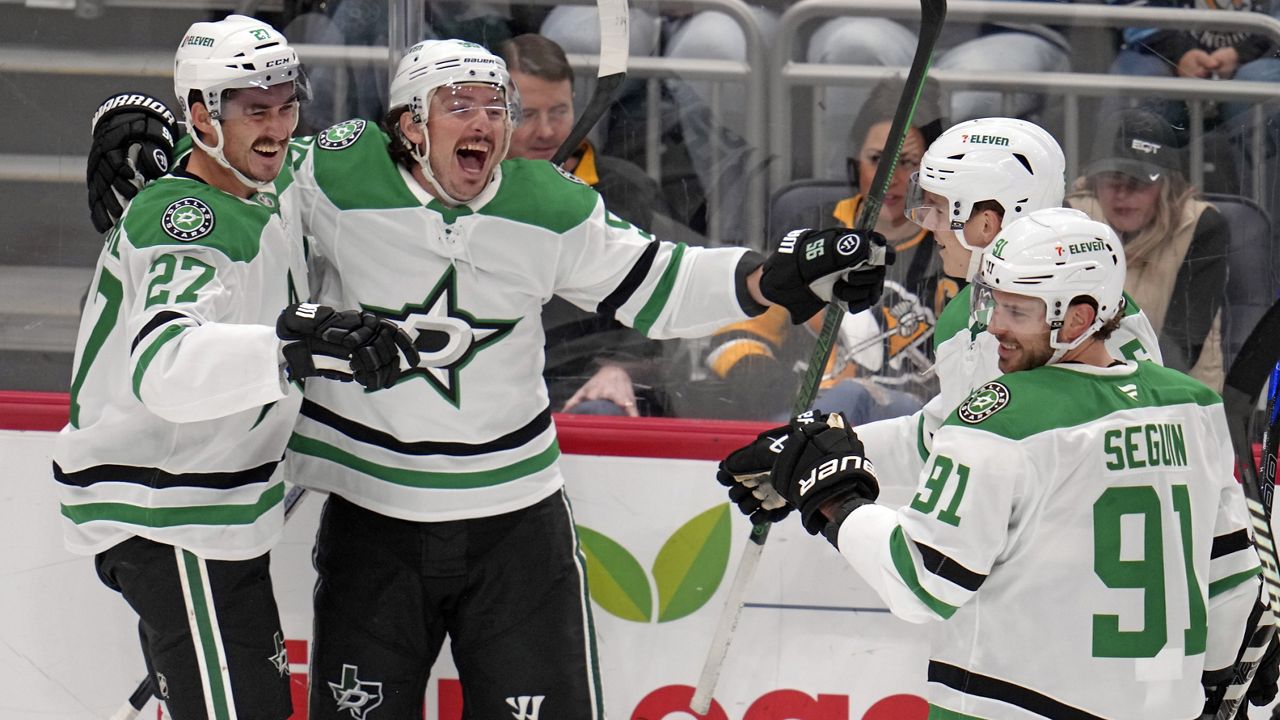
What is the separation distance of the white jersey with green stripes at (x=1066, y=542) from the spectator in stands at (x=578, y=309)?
3.64ft

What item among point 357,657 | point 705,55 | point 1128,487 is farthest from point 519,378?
point 1128,487

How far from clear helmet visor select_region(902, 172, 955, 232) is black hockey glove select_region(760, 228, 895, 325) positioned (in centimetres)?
8

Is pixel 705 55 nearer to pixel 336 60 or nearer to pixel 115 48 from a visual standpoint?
pixel 336 60

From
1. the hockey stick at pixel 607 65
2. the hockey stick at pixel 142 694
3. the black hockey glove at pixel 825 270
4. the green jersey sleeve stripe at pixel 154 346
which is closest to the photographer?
the green jersey sleeve stripe at pixel 154 346

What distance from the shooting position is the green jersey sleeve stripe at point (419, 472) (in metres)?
2.53

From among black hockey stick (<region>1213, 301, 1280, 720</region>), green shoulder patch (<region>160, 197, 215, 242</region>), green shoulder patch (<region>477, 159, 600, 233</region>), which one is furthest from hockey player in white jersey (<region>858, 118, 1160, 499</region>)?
green shoulder patch (<region>160, 197, 215, 242</region>)

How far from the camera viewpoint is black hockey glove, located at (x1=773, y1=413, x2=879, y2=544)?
2025 millimetres

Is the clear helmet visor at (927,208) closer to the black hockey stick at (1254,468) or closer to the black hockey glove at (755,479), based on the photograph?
the black hockey glove at (755,479)

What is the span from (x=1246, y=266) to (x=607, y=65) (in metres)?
1.30

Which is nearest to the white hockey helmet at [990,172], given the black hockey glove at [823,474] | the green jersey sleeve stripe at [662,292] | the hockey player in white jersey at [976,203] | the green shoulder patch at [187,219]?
the hockey player in white jersey at [976,203]

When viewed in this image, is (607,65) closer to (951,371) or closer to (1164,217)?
(951,371)

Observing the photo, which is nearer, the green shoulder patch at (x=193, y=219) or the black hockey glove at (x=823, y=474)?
the black hockey glove at (x=823, y=474)

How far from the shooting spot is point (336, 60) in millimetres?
3037

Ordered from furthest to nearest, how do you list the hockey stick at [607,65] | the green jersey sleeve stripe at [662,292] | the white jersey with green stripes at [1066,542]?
the hockey stick at [607,65] → the green jersey sleeve stripe at [662,292] → the white jersey with green stripes at [1066,542]
